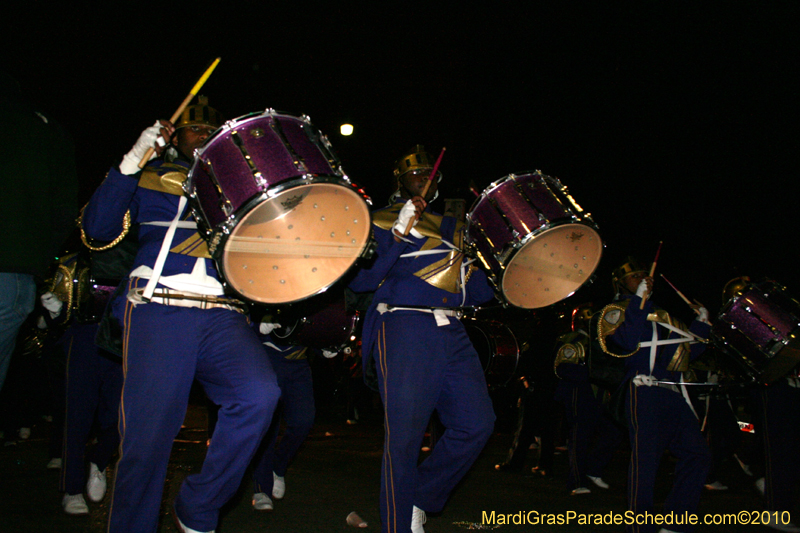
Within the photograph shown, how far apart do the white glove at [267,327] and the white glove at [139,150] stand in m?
1.96

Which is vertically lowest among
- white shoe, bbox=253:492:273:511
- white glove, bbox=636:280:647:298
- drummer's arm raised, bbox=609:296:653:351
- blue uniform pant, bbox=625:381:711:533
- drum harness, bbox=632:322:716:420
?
white shoe, bbox=253:492:273:511

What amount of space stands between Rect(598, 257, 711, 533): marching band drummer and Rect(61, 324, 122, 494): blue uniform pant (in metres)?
3.61

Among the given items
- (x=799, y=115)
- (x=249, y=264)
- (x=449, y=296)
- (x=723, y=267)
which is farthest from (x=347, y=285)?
(x=723, y=267)

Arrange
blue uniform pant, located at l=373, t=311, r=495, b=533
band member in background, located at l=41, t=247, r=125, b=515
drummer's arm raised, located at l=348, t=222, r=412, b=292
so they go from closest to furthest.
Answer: blue uniform pant, located at l=373, t=311, r=495, b=533 → drummer's arm raised, located at l=348, t=222, r=412, b=292 → band member in background, located at l=41, t=247, r=125, b=515

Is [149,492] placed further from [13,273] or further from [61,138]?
[61,138]

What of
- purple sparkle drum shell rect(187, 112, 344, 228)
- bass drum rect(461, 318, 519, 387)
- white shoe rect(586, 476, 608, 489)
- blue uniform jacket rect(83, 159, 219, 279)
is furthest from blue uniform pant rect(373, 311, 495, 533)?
white shoe rect(586, 476, 608, 489)

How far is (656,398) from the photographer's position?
4.17 meters

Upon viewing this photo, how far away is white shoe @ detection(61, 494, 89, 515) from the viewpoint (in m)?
3.87

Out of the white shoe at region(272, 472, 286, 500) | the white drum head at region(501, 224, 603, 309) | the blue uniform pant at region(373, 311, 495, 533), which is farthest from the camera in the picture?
the white shoe at region(272, 472, 286, 500)

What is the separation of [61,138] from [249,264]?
2.93ft

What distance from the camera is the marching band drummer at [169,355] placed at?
250cm

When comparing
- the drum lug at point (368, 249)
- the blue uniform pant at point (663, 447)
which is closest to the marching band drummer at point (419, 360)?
the drum lug at point (368, 249)

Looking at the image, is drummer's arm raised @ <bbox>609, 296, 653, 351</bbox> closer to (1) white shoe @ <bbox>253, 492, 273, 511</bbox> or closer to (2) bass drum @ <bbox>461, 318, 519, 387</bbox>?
(2) bass drum @ <bbox>461, 318, 519, 387</bbox>

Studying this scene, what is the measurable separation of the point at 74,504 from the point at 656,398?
3973 mm
